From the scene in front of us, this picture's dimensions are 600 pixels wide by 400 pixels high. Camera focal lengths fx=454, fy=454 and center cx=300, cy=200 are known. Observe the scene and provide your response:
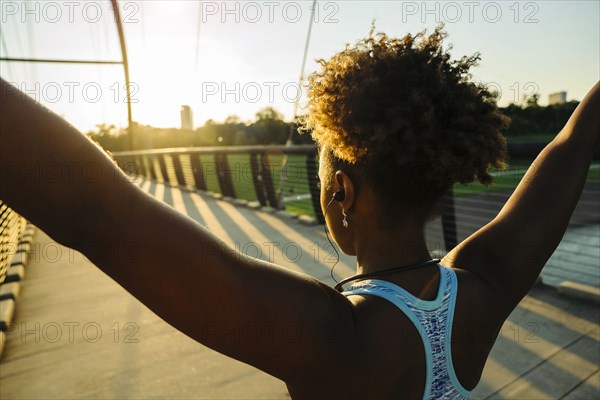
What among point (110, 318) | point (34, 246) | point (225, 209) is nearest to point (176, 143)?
point (225, 209)

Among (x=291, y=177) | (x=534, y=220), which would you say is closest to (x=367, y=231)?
(x=534, y=220)

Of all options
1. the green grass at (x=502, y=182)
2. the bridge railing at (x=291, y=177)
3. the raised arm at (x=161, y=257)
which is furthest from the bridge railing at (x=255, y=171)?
the raised arm at (x=161, y=257)

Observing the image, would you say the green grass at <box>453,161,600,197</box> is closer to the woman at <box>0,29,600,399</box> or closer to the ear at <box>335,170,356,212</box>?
the woman at <box>0,29,600,399</box>

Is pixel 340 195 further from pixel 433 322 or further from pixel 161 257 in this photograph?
pixel 161 257

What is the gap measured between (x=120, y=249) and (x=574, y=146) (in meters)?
1.36

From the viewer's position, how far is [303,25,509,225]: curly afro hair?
113cm

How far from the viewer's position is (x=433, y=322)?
103cm

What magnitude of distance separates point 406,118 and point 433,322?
1.59ft

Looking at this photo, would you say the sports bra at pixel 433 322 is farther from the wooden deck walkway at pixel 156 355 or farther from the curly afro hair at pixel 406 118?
the wooden deck walkway at pixel 156 355

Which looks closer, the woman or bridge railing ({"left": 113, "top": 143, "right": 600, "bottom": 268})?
the woman

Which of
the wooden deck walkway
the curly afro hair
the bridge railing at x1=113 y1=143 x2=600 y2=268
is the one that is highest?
the curly afro hair

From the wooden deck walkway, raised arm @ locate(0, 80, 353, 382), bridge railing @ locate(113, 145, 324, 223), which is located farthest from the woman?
bridge railing @ locate(113, 145, 324, 223)

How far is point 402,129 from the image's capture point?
3.65ft

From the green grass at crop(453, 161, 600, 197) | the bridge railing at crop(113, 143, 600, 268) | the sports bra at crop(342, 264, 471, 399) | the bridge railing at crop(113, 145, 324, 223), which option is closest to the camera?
the sports bra at crop(342, 264, 471, 399)
